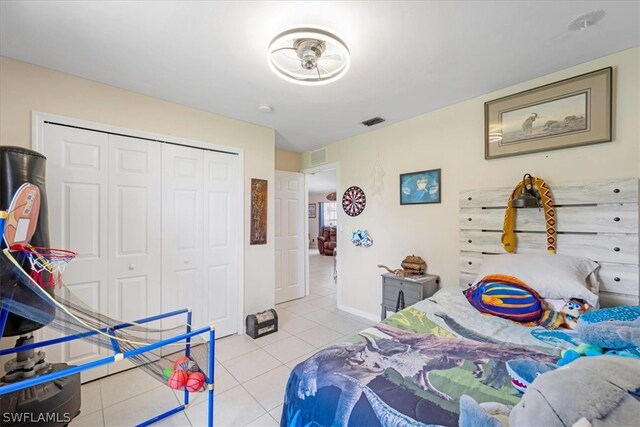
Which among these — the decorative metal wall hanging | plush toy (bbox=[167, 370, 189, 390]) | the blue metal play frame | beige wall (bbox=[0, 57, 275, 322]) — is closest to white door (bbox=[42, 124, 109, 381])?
beige wall (bbox=[0, 57, 275, 322])

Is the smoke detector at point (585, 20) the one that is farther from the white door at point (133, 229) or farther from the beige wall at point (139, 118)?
the white door at point (133, 229)

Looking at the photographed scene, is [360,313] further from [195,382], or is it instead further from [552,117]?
[552,117]

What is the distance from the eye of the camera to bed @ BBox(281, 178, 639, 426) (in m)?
0.99

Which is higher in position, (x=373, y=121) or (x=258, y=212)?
(x=373, y=121)

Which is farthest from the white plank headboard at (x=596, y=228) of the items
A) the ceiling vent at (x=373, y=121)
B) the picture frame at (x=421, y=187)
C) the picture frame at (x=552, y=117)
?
the ceiling vent at (x=373, y=121)

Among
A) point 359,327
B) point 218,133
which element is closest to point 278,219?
point 218,133

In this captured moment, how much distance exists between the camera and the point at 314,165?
429cm

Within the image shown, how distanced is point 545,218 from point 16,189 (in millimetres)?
3561

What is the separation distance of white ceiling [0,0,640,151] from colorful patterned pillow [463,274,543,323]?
5.40 ft

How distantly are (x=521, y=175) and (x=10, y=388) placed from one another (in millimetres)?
3361

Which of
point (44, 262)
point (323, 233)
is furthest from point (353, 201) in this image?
point (323, 233)

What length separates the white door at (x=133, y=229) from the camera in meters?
2.28

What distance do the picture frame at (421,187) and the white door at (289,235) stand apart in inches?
74.3

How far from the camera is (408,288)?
2.65 m
